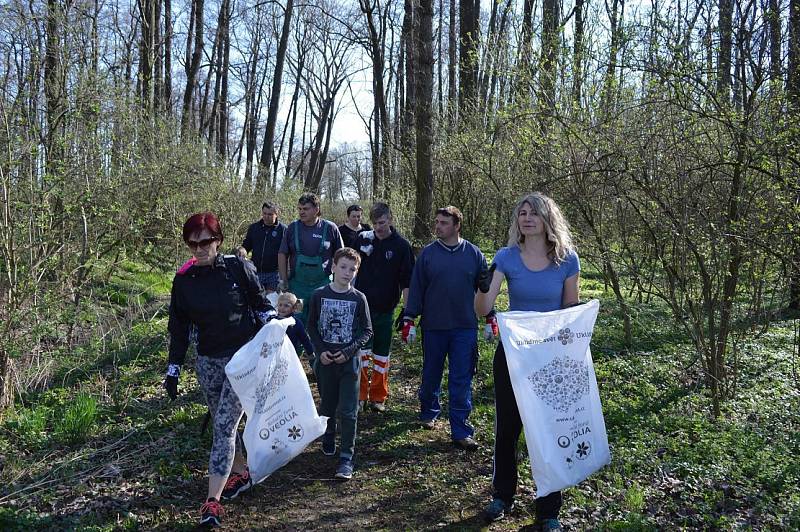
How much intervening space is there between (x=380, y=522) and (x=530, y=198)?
2248 mm

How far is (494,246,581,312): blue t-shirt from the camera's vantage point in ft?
12.7

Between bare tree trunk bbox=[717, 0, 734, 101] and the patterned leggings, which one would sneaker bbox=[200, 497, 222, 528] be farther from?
bare tree trunk bbox=[717, 0, 734, 101]

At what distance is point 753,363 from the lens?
7695mm

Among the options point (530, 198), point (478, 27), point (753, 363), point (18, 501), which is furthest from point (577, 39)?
point (18, 501)

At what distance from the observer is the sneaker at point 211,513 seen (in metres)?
3.88

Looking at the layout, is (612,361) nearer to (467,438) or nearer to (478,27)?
(467,438)

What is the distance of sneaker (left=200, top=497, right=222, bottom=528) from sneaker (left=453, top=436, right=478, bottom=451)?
6.85 ft

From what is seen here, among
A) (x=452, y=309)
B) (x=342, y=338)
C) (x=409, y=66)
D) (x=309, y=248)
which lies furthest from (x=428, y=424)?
(x=409, y=66)

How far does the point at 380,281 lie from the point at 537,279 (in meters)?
2.46

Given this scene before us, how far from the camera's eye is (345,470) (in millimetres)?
4723

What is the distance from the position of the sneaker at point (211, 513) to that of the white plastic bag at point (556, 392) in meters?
1.90

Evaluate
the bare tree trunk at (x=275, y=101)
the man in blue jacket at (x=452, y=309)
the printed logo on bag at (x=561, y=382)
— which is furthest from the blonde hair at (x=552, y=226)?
the bare tree trunk at (x=275, y=101)

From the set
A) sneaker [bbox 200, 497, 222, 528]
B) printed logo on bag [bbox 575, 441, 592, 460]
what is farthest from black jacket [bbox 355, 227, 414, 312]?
printed logo on bag [bbox 575, 441, 592, 460]

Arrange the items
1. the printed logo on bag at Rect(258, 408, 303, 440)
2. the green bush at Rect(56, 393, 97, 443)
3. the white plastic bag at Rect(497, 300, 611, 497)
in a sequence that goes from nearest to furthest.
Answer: the white plastic bag at Rect(497, 300, 611, 497)
the printed logo on bag at Rect(258, 408, 303, 440)
the green bush at Rect(56, 393, 97, 443)
